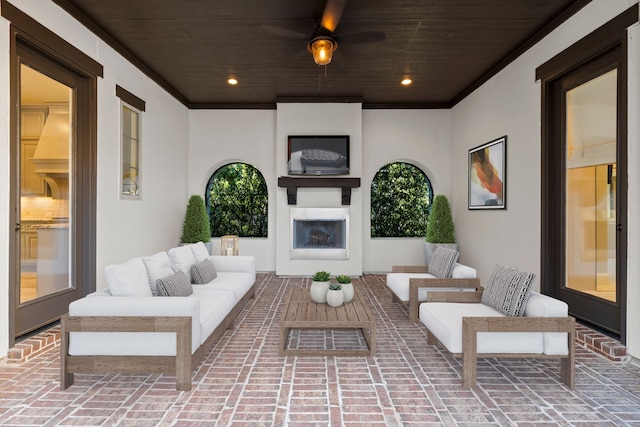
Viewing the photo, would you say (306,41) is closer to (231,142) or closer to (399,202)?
(231,142)

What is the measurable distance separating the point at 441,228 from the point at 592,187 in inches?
121

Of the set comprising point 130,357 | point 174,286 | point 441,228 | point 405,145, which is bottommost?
point 130,357

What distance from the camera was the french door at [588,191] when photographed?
3.27m

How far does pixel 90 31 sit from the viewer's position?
4.09 meters

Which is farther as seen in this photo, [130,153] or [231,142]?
[231,142]

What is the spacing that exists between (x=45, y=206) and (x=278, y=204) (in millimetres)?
3776

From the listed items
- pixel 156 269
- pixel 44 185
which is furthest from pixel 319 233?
pixel 44 185

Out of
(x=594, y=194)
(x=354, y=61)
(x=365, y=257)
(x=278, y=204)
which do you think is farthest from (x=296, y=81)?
(x=594, y=194)

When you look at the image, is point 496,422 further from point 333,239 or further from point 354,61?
point 333,239

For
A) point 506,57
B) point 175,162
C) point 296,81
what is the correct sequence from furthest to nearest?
point 175,162, point 296,81, point 506,57

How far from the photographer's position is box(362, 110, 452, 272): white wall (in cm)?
725

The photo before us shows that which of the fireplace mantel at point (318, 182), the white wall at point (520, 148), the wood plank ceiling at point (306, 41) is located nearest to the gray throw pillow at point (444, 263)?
the white wall at point (520, 148)

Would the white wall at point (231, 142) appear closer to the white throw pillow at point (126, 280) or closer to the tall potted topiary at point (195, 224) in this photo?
the tall potted topiary at point (195, 224)

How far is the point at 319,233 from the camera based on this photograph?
7.05m
